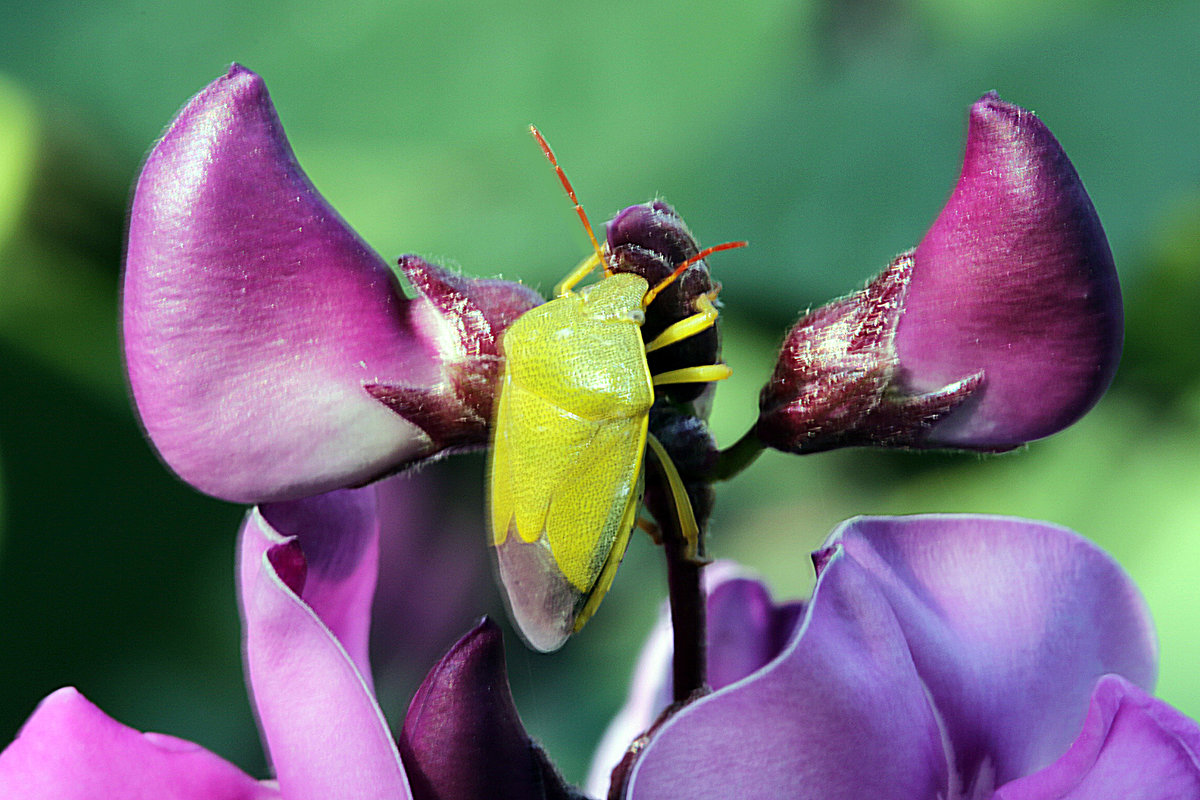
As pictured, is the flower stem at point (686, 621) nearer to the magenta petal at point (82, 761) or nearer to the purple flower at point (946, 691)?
the purple flower at point (946, 691)

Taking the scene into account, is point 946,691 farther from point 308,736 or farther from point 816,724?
point 308,736

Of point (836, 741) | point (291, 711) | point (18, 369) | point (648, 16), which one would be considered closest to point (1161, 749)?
point (836, 741)

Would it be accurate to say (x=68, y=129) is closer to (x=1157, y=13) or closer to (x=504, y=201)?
(x=504, y=201)

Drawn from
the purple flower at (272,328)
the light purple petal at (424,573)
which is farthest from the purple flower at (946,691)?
the light purple petal at (424,573)

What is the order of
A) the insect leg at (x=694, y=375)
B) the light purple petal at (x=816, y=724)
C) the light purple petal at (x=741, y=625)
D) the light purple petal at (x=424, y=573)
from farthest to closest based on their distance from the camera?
the light purple petal at (x=424, y=573) < the light purple petal at (x=741, y=625) < the insect leg at (x=694, y=375) < the light purple petal at (x=816, y=724)

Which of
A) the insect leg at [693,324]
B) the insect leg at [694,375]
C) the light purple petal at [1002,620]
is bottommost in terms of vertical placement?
the light purple petal at [1002,620]

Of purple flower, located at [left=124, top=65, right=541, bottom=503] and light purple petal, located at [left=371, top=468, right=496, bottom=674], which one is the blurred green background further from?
purple flower, located at [left=124, top=65, right=541, bottom=503]
